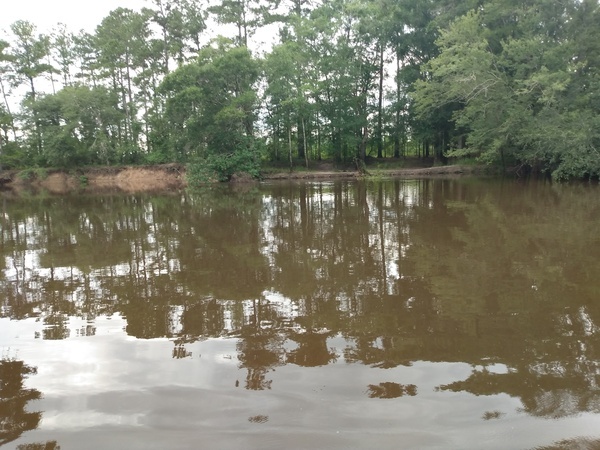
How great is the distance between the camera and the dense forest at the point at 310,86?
24844 mm

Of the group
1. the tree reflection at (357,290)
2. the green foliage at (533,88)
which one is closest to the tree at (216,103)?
the green foliage at (533,88)

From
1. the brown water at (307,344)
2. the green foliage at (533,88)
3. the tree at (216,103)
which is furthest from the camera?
the tree at (216,103)

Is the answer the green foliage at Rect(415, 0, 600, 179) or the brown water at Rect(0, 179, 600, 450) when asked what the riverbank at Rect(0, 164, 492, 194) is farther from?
the brown water at Rect(0, 179, 600, 450)

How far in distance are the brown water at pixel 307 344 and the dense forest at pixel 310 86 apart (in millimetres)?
19086

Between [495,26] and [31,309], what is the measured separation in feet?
110

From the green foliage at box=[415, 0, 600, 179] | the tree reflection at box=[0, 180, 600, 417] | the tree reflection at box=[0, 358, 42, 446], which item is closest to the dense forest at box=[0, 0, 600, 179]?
the green foliage at box=[415, 0, 600, 179]

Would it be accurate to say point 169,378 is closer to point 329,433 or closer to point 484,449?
point 329,433

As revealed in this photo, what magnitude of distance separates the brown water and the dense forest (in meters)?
19.1

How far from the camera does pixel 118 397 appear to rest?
343 cm

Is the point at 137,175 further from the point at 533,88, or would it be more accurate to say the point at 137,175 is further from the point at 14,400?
the point at 14,400

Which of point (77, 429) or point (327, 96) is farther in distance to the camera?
point (327, 96)

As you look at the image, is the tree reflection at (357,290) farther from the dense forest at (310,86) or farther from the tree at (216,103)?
the tree at (216,103)

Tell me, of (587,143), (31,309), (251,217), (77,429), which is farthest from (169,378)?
(587,143)

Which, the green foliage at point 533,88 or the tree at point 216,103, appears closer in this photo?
the green foliage at point 533,88
